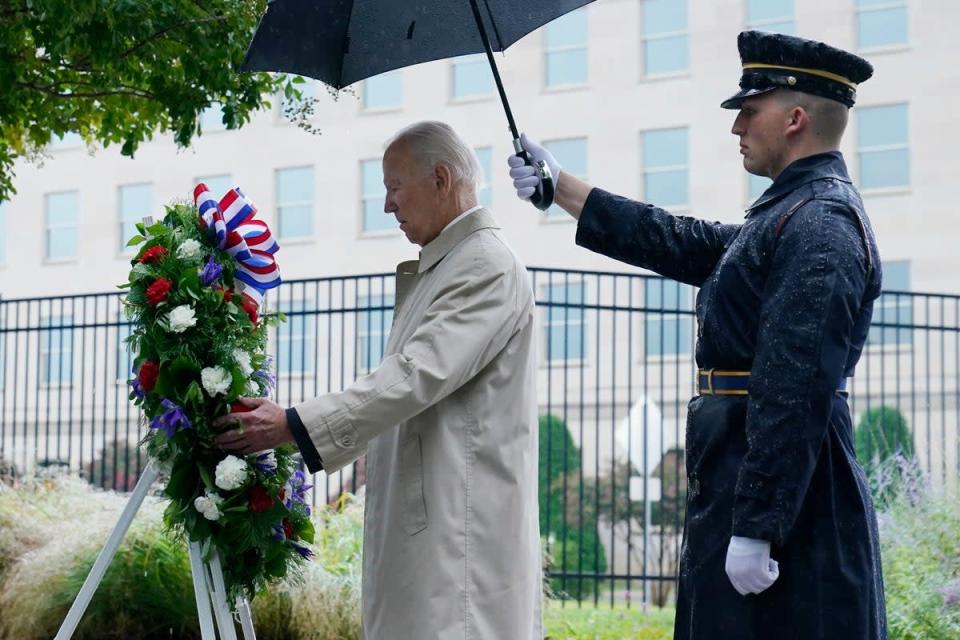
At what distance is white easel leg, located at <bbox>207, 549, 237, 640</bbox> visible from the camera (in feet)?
13.1

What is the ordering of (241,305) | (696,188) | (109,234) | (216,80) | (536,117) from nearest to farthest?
(241,305)
(216,80)
(696,188)
(536,117)
(109,234)

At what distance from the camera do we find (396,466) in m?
3.79

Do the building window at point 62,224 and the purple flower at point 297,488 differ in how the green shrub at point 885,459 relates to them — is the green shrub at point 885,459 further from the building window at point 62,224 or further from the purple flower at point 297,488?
the building window at point 62,224

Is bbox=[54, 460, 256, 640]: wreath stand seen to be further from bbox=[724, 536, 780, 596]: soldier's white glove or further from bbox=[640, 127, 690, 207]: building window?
bbox=[640, 127, 690, 207]: building window

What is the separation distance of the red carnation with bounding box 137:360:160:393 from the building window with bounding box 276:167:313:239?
3052 centimetres

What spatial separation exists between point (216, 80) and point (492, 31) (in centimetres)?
219

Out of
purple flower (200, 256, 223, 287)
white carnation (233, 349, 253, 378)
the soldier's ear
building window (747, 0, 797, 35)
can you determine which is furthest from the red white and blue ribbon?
building window (747, 0, 797, 35)

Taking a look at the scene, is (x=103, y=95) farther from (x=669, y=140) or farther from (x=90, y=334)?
(x=90, y=334)

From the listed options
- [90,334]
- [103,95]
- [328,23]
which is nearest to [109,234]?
[90,334]

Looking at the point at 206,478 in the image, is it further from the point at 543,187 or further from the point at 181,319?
the point at 543,187

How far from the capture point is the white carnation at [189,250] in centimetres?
401

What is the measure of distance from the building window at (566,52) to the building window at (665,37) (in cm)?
157

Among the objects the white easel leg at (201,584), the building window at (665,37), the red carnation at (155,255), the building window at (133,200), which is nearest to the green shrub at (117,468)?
the white easel leg at (201,584)

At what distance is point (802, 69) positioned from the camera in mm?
3336
